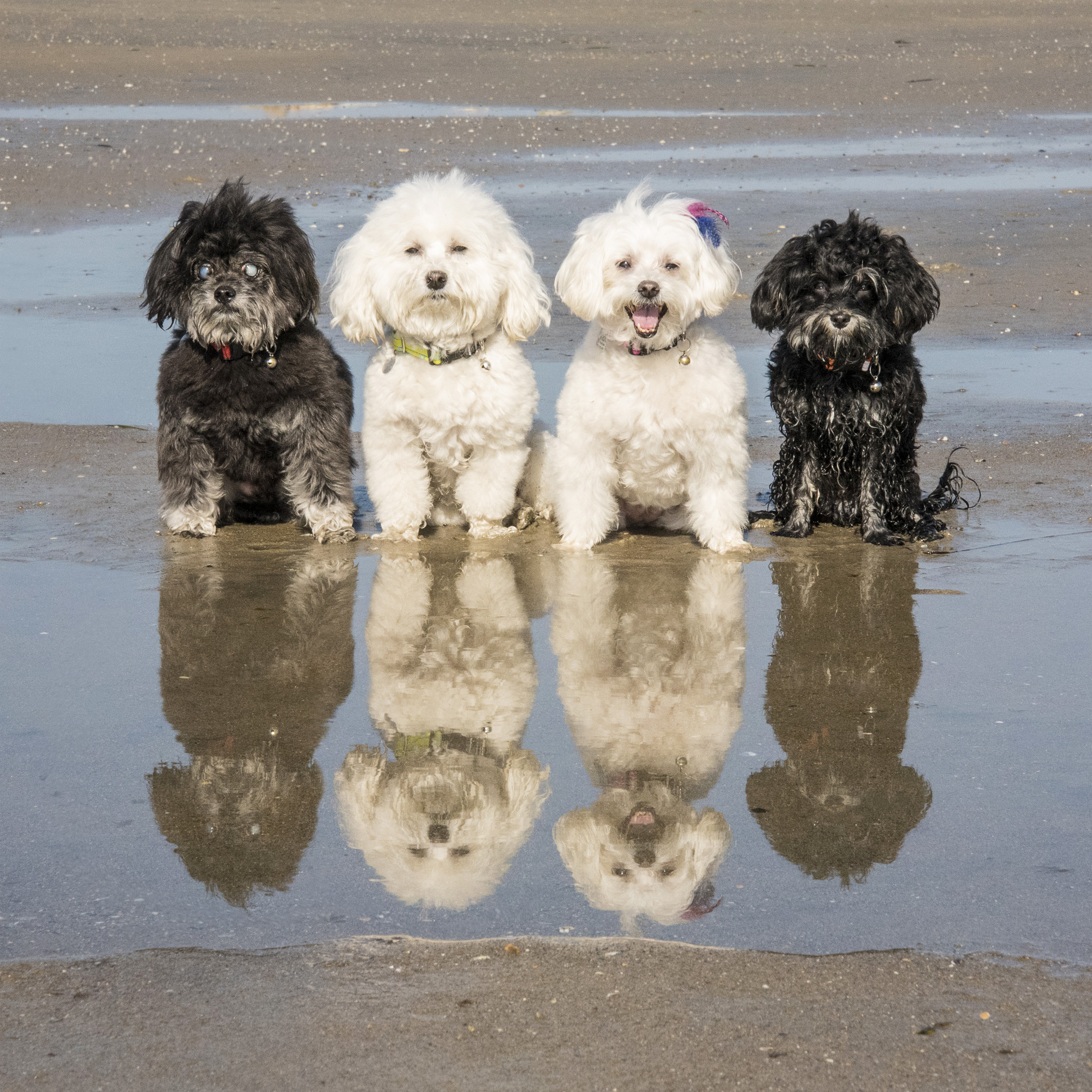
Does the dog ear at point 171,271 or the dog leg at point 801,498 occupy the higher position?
the dog ear at point 171,271

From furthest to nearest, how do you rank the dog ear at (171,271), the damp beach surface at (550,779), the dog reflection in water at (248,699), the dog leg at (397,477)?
1. the dog leg at (397,477)
2. the dog ear at (171,271)
3. the dog reflection in water at (248,699)
4. the damp beach surface at (550,779)

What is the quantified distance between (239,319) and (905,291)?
2463 millimetres

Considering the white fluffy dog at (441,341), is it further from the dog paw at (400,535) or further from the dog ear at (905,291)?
the dog ear at (905,291)

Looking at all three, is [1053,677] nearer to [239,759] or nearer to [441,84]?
[239,759]

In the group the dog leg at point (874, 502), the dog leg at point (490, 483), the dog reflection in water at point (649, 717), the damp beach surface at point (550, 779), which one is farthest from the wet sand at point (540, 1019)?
the dog leg at point (490, 483)

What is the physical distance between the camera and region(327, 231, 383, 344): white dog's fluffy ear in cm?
542

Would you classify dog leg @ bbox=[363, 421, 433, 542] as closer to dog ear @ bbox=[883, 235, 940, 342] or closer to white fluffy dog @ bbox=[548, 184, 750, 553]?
white fluffy dog @ bbox=[548, 184, 750, 553]

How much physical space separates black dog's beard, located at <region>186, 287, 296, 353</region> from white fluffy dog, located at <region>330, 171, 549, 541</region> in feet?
0.90

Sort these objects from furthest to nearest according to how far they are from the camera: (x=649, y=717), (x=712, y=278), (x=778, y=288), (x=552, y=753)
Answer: (x=778, y=288), (x=712, y=278), (x=649, y=717), (x=552, y=753)

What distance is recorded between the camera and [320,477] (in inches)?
219

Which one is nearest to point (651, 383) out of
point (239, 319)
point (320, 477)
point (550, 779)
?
point (320, 477)

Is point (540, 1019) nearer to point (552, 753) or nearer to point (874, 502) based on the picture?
point (552, 753)

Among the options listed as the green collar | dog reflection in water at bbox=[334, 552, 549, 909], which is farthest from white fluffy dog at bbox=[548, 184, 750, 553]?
dog reflection in water at bbox=[334, 552, 549, 909]

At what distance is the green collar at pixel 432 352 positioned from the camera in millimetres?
5492
